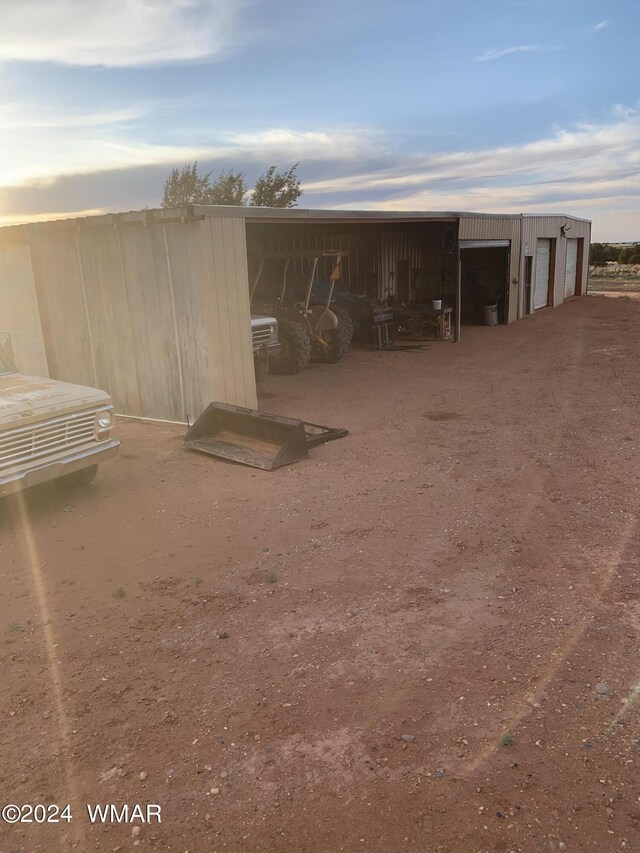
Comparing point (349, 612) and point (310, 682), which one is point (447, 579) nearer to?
point (349, 612)

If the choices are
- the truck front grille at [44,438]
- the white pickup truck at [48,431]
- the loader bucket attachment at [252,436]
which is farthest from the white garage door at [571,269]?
the truck front grille at [44,438]

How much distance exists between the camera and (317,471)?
26.2 feet

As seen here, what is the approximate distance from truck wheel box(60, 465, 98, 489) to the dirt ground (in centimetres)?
17

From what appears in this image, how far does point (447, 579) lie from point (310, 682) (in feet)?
5.41

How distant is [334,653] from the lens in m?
4.25

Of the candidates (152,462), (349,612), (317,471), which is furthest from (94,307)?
(349,612)

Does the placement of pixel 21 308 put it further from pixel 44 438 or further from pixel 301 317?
pixel 44 438

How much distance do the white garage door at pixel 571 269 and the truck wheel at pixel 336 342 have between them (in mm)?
16737

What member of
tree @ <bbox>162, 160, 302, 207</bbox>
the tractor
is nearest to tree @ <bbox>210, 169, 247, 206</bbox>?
tree @ <bbox>162, 160, 302, 207</bbox>

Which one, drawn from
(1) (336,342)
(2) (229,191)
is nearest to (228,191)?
(2) (229,191)

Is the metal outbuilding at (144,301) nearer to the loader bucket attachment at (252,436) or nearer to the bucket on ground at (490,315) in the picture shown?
the loader bucket attachment at (252,436)

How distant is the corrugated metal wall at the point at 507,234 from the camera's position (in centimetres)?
1902

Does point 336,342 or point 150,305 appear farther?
point 336,342

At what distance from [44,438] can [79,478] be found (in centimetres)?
108
